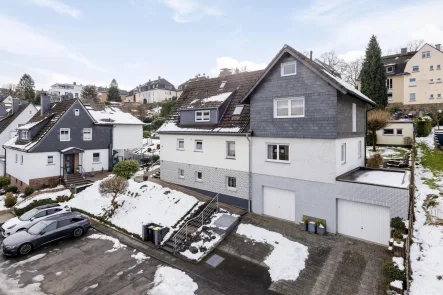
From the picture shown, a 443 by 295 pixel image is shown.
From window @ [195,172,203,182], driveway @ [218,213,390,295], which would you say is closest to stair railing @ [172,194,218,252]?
driveway @ [218,213,390,295]

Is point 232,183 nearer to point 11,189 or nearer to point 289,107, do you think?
point 289,107

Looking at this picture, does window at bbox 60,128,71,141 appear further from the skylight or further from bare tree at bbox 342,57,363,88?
bare tree at bbox 342,57,363,88

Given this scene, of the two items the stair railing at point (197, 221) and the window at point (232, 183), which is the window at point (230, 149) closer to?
the window at point (232, 183)

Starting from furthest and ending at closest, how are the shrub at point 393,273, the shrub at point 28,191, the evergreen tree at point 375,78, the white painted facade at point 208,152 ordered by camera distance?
the evergreen tree at point 375,78 < the shrub at point 28,191 < the white painted facade at point 208,152 < the shrub at point 393,273

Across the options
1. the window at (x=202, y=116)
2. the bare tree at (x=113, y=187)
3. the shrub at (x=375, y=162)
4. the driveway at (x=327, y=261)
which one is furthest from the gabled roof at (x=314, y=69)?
the bare tree at (x=113, y=187)

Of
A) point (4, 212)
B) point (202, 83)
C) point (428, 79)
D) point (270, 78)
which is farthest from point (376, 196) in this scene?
point (428, 79)

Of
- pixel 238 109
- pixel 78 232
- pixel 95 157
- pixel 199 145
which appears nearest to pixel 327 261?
pixel 238 109
